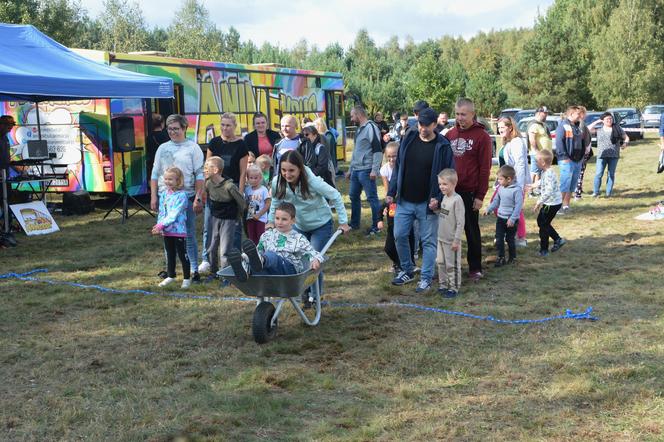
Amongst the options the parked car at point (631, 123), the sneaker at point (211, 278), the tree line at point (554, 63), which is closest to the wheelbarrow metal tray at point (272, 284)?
the sneaker at point (211, 278)

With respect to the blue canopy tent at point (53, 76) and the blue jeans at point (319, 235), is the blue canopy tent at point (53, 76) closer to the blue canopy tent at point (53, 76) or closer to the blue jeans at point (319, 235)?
the blue canopy tent at point (53, 76)

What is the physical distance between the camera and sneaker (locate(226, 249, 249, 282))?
5.45 metres

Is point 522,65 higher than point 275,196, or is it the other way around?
point 522,65

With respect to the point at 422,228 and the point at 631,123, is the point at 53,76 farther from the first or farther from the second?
the point at 631,123

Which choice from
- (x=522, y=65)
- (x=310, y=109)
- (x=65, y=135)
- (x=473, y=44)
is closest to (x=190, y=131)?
(x=65, y=135)

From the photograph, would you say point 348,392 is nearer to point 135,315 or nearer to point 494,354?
point 494,354

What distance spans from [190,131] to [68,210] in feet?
10.5

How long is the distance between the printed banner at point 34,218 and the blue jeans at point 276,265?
731 centimetres

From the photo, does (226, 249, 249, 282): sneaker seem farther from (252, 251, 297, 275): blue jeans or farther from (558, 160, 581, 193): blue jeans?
(558, 160, 581, 193): blue jeans

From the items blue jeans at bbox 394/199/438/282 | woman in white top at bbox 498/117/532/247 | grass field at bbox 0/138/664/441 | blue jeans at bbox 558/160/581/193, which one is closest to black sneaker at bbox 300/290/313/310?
grass field at bbox 0/138/664/441

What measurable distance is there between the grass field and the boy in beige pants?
21cm

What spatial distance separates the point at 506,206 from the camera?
909cm

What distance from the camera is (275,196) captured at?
6645 millimetres

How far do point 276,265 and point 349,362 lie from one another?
1.01m
